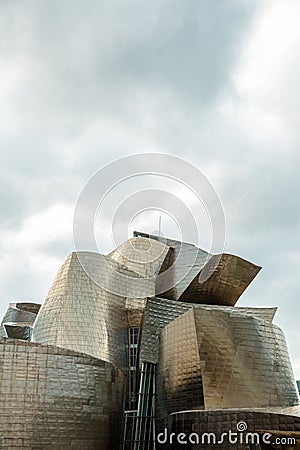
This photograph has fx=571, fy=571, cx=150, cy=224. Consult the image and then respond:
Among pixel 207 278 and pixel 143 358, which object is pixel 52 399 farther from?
pixel 207 278

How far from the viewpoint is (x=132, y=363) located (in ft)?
87.8

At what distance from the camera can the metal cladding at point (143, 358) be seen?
18344mm

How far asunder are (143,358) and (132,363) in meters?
1.46

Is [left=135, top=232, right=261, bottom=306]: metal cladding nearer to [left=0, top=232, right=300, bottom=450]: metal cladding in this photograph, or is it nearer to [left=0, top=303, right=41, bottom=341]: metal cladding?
[left=0, top=232, right=300, bottom=450]: metal cladding

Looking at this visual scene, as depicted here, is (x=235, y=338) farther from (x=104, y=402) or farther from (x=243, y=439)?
(x=243, y=439)

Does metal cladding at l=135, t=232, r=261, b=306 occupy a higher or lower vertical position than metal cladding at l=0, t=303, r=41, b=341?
higher

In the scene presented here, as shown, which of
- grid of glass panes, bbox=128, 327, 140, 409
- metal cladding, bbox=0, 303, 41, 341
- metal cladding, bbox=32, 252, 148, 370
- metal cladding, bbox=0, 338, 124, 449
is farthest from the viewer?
metal cladding, bbox=0, 303, 41, 341

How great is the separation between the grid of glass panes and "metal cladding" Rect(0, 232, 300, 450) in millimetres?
47

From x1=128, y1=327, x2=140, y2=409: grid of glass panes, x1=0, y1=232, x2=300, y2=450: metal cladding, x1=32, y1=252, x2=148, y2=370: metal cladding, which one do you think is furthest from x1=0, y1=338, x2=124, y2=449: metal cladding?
x1=128, y1=327, x2=140, y2=409: grid of glass panes

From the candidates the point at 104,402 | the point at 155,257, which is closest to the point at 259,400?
the point at 104,402

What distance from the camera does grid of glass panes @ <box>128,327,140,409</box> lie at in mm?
26484

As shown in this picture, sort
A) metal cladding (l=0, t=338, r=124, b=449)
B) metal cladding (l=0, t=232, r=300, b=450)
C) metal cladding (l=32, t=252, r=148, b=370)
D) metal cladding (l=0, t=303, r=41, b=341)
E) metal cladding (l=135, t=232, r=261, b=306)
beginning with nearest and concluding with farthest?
1. metal cladding (l=0, t=338, r=124, b=449)
2. metal cladding (l=0, t=232, r=300, b=450)
3. metal cladding (l=32, t=252, r=148, b=370)
4. metal cladding (l=135, t=232, r=261, b=306)
5. metal cladding (l=0, t=303, r=41, b=341)

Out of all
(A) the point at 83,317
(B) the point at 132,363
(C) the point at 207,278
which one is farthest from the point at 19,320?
(C) the point at 207,278

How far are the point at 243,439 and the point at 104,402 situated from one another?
21.3 ft
